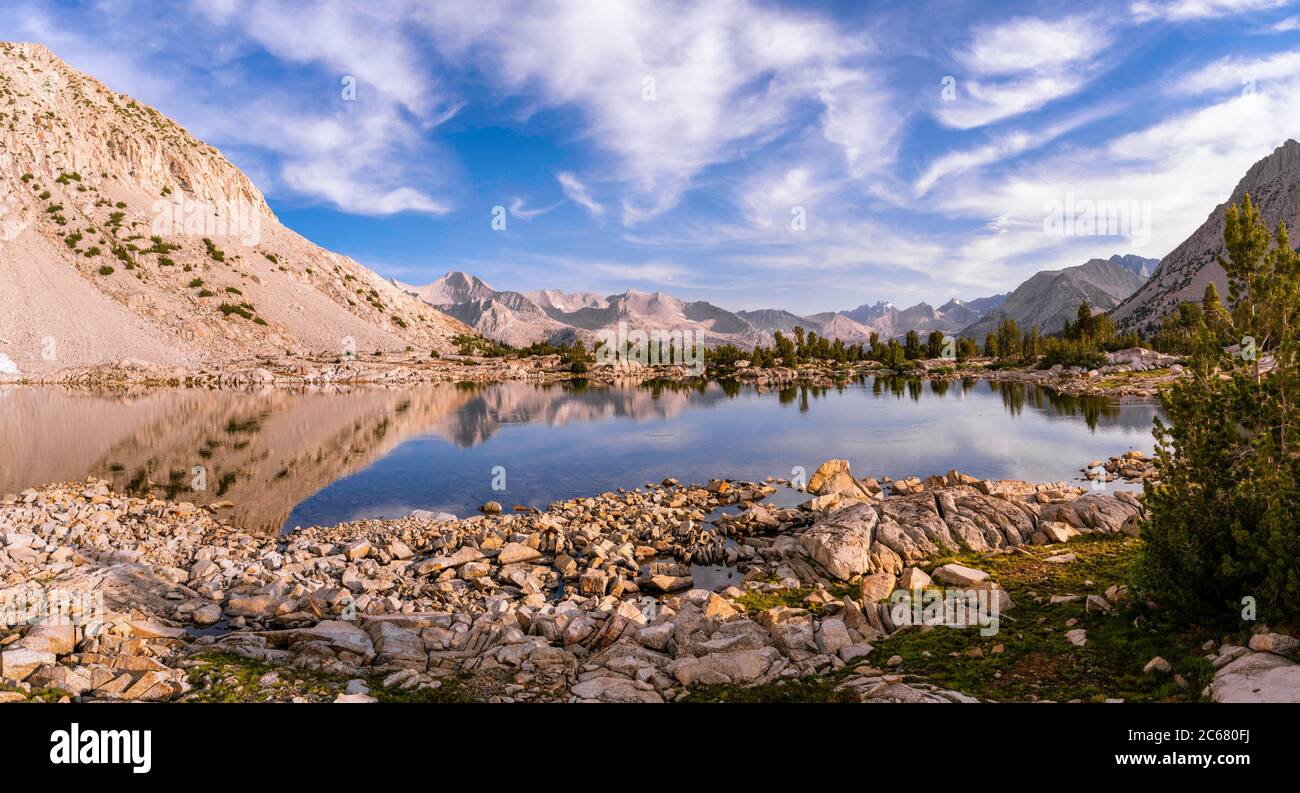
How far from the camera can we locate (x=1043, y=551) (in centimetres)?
1914

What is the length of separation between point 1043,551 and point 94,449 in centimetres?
6134

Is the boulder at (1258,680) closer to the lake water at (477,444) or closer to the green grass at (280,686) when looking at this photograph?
the green grass at (280,686)

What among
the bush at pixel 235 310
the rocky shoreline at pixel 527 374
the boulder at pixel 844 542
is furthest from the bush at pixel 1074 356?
the bush at pixel 235 310

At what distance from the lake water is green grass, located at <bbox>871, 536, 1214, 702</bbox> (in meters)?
25.8

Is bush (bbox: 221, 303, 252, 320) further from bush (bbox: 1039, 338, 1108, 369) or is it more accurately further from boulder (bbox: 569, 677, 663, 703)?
bush (bbox: 1039, 338, 1108, 369)

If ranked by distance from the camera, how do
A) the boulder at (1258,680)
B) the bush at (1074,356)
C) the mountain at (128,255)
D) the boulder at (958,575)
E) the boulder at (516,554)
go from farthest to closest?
the bush at (1074,356) → the mountain at (128,255) → the boulder at (516,554) → the boulder at (958,575) → the boulder at (1258,680)

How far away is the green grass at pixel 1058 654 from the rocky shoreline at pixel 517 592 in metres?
0.49

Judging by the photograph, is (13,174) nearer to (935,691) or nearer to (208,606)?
(208,606)

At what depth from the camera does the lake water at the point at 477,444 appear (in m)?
37.3

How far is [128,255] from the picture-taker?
14088cm

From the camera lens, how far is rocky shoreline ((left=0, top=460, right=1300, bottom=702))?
461 inches
